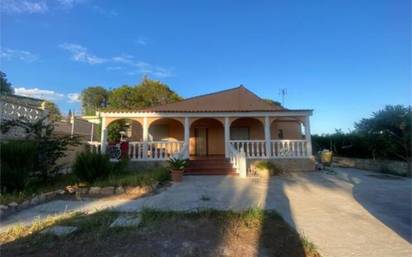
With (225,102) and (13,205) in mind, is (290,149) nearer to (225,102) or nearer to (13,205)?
(225,102)

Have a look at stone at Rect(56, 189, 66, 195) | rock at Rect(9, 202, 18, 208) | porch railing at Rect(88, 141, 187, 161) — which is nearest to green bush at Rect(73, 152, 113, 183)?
stone at Rect(56, 189, 66, 195)

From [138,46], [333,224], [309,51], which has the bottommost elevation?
[333,224]

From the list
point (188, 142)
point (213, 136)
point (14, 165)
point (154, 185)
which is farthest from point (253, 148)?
point (14, 165)

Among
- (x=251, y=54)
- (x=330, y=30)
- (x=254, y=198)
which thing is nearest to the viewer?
(x=254, y=198)

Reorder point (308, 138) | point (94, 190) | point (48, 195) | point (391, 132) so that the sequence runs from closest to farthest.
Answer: point (48, 195) → point (94, 190) → point (308, 138) → point (391, 132)

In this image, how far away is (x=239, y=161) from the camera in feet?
37.7

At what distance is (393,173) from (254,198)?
10.9m

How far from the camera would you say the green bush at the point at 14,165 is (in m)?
6.75

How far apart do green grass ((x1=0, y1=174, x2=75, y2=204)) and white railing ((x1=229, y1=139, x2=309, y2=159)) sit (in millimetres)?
7752

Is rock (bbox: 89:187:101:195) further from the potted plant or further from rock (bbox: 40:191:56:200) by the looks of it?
the potted plant

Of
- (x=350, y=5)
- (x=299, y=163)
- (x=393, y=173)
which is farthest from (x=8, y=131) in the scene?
(x=393, y=173)

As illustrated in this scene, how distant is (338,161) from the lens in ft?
63.1

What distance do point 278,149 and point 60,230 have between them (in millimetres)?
11097

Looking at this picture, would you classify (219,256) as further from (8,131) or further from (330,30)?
(330,30)
